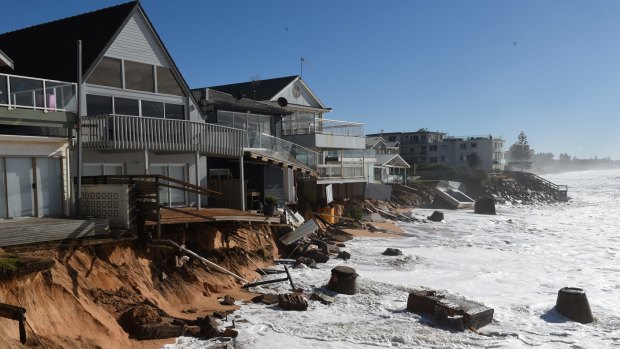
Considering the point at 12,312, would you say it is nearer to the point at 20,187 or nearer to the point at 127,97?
the point at 20,187

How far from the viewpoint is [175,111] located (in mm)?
23109

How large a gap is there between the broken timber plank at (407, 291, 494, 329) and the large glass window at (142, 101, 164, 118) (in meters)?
13.1

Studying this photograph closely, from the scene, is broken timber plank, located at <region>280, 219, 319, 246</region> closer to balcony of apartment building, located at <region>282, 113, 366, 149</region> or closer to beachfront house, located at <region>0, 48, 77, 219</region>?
beachfront house, located at <region>0, 48, 77, 219</region>

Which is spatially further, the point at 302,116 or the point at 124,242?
the point at 302,116

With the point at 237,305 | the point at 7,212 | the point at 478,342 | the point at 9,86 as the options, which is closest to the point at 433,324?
the point at 478,342

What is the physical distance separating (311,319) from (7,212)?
9433 mm

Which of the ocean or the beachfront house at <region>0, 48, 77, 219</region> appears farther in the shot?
the beachfront house at <region>0, 48, 77, 219</region>

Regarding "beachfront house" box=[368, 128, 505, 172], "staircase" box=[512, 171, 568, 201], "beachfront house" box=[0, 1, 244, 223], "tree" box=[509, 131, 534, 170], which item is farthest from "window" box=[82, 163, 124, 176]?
"tree" box=[509, 131, 534, 170]

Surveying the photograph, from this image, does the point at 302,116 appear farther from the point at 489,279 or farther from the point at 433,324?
the point at 433,324

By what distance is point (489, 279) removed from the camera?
70.2 ft

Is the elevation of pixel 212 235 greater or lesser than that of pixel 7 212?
lesser

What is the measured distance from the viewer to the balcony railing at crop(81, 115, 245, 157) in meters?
18.7

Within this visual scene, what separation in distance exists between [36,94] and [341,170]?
79.7ft

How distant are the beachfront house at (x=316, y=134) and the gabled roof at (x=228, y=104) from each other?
5.78 ft
